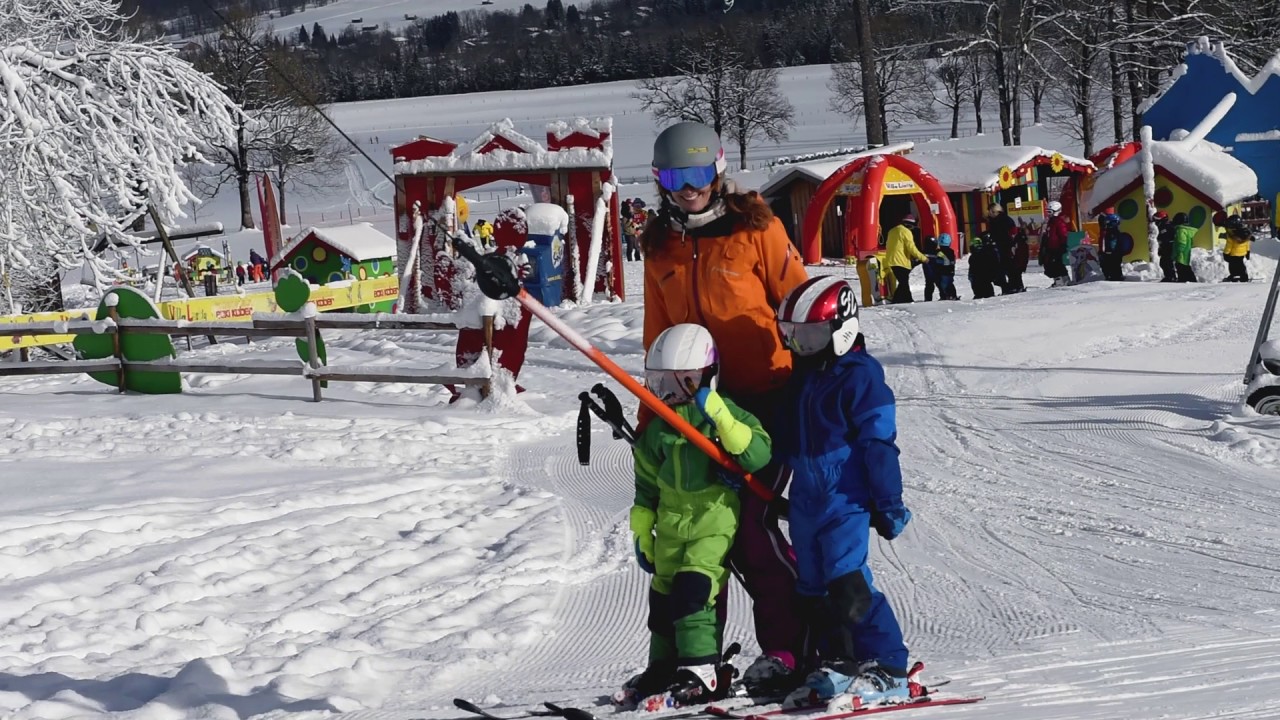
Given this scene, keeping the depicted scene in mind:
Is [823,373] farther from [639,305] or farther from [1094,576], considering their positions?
[639,305]

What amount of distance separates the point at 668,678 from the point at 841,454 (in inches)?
37.4

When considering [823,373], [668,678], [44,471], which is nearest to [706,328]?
[823,373]

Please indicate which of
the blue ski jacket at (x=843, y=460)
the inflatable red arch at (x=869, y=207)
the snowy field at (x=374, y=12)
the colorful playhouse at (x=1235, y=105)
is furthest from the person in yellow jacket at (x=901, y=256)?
the snowy field at (x=374, y=12)

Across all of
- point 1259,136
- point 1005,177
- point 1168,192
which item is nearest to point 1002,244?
point 1168,192

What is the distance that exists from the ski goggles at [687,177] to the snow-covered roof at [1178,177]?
18.0m

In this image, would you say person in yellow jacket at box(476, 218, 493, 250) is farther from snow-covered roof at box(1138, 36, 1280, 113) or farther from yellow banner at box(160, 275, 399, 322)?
snow-covered roof at box(1138, 36, 1280, 113)

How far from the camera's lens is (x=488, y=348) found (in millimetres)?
12016

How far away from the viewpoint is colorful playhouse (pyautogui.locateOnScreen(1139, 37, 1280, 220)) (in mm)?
28422

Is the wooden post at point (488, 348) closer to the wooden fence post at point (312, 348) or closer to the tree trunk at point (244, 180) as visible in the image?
the wooden fence post at point (312, 348)

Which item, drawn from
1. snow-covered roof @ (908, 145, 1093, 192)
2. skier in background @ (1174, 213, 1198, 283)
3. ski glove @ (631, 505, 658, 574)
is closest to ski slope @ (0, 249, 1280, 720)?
ski glove @ (631, 505, 658, 574)

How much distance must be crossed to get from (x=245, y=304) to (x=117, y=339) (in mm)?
10055

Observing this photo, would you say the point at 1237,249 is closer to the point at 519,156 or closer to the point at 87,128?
the point at 519,156

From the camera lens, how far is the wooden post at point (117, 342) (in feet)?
43.9

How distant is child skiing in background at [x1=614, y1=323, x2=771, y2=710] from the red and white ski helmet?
28 cm
